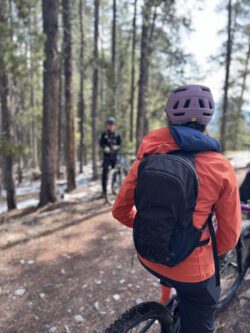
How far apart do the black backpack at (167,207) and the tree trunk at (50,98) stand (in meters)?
8.08

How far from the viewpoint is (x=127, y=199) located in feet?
8.26

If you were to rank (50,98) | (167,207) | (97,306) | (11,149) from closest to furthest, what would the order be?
(167,207) < (97,306) < (11,149) < (50,98)

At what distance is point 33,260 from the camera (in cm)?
588

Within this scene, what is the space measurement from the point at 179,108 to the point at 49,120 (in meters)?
7.91

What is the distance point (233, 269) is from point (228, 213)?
7.97 feet

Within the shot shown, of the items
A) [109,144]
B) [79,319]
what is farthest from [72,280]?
[109,144]

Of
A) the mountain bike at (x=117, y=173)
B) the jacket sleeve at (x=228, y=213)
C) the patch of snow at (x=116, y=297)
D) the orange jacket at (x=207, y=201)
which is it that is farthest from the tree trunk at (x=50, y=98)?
the jacket sleeve at (x=228, y=213)

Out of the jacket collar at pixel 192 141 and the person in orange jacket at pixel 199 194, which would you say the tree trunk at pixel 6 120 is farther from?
the jacket collar at pixel 192 141

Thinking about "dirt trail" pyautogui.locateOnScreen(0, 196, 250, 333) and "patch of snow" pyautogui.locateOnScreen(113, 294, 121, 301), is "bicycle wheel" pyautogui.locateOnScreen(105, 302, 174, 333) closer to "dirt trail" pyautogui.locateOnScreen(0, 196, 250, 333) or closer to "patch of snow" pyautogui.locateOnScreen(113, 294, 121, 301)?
"dirt trail" pyautogui.locateOnScreen(0, 196, 250, 333)

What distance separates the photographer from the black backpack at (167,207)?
2.00 m

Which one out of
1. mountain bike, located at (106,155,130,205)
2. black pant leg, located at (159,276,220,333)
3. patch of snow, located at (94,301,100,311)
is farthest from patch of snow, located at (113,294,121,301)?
mountain bike, located at (106,155,130,205)

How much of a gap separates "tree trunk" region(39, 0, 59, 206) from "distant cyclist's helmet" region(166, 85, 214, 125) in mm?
7825

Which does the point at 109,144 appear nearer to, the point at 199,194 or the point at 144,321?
the point at 144,321

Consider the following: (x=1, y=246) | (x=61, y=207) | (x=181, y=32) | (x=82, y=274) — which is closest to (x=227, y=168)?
(x=82, y=274)
